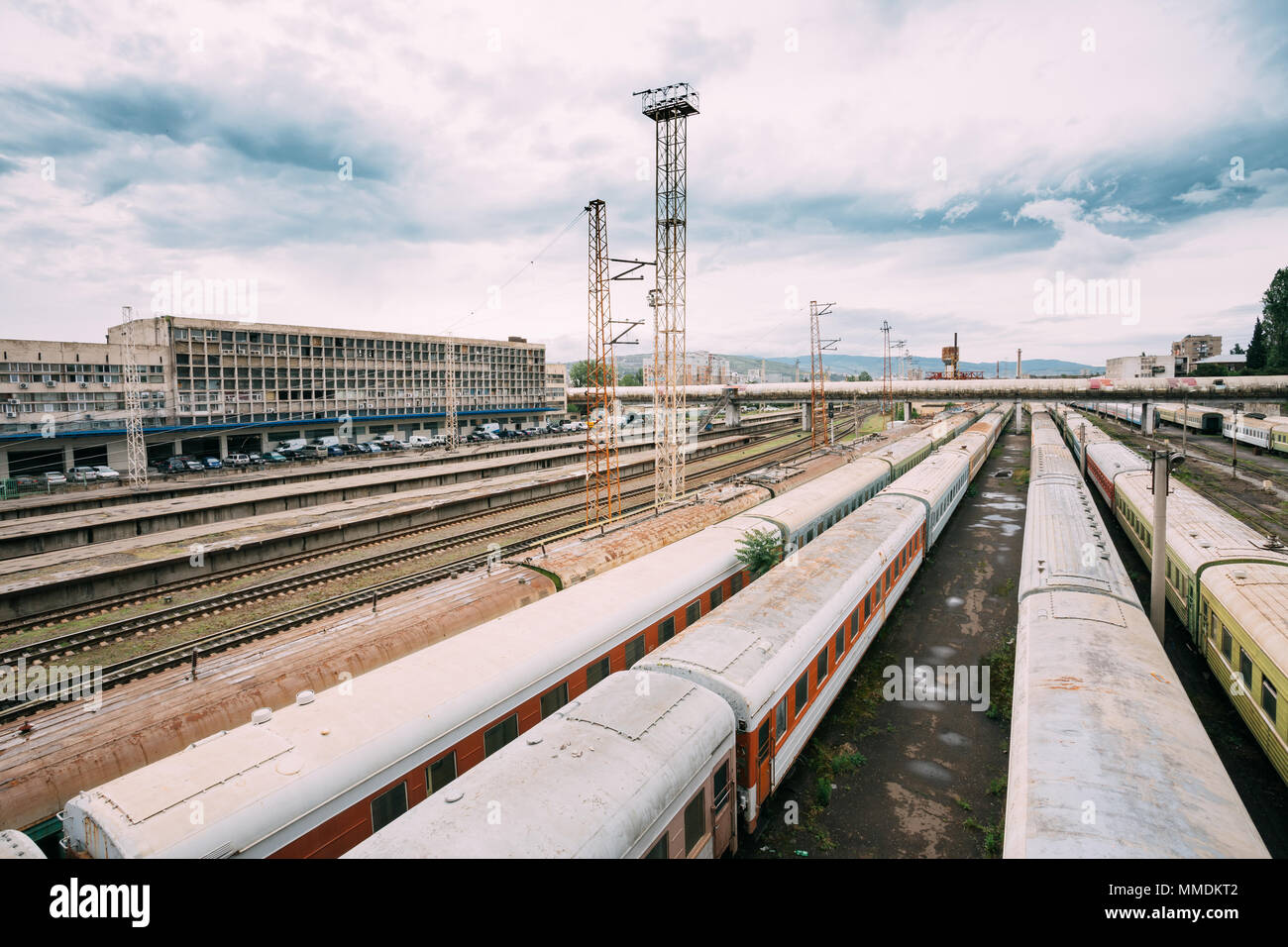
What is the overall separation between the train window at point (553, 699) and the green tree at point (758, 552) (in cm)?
785

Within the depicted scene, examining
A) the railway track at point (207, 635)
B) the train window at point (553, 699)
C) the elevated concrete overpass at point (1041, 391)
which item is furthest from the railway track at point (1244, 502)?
the railway track at point (207, 635)

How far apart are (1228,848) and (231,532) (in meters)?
33.8

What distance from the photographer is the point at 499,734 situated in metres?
10.2

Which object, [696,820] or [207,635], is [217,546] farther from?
[696,820]

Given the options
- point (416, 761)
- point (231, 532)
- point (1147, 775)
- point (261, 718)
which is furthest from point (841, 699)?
point (231, 532)

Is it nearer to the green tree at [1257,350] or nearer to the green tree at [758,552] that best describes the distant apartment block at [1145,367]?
the green tree at [1257,350]

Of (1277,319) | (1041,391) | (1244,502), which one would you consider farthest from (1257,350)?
(1244,502)

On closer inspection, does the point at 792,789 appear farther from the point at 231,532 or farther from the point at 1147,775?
the point at 231,532

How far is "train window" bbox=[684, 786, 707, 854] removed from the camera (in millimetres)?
8756

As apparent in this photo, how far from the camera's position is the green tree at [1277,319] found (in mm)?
94438

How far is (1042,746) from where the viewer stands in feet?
30.0

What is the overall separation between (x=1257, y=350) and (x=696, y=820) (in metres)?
137

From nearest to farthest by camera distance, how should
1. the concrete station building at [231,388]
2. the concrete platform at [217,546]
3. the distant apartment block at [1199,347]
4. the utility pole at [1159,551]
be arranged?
1. the utility pole at [1159,551]
2. the concrete platform at [217,546]
3. the concrete station building at [231,388]
4. the distant apartment block at [1199,347]

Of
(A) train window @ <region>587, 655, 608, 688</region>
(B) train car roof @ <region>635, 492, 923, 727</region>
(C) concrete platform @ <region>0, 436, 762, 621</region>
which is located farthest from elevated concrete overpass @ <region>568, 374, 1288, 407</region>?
(A) train window @ <region>587, 655, 608, 688</region>
